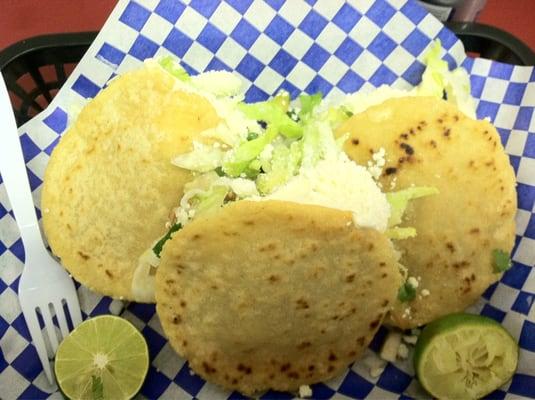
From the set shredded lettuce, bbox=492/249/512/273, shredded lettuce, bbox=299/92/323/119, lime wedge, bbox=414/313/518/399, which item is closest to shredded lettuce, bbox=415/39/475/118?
shredded lettuce, bbox=299/92/323/119

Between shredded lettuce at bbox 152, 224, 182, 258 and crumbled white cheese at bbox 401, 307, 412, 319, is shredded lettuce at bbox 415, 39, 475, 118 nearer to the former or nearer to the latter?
crumbled white cheese at bbox 401, 307, 412, 319

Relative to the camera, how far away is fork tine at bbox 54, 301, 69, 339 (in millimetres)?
1902

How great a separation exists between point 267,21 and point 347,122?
48 cm

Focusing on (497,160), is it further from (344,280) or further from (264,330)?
(264,330)

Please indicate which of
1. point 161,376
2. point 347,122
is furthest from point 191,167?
point 161,376

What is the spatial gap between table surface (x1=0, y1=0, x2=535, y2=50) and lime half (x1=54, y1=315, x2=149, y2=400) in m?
1.47

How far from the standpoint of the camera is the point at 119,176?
1856 mm

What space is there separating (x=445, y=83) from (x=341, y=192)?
2.18 ft

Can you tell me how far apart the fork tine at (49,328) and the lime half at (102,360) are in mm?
55

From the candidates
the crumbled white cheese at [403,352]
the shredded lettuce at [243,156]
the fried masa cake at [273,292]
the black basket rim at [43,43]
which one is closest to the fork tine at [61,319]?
the fried masa cake at [273,292]

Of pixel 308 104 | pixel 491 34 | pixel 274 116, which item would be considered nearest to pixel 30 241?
pixel 274 116

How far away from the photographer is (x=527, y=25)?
2777 mm

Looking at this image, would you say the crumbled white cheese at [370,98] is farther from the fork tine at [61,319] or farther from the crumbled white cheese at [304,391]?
the fork tine at [61,319]

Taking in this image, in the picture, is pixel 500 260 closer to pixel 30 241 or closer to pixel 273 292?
pixel 273 292
